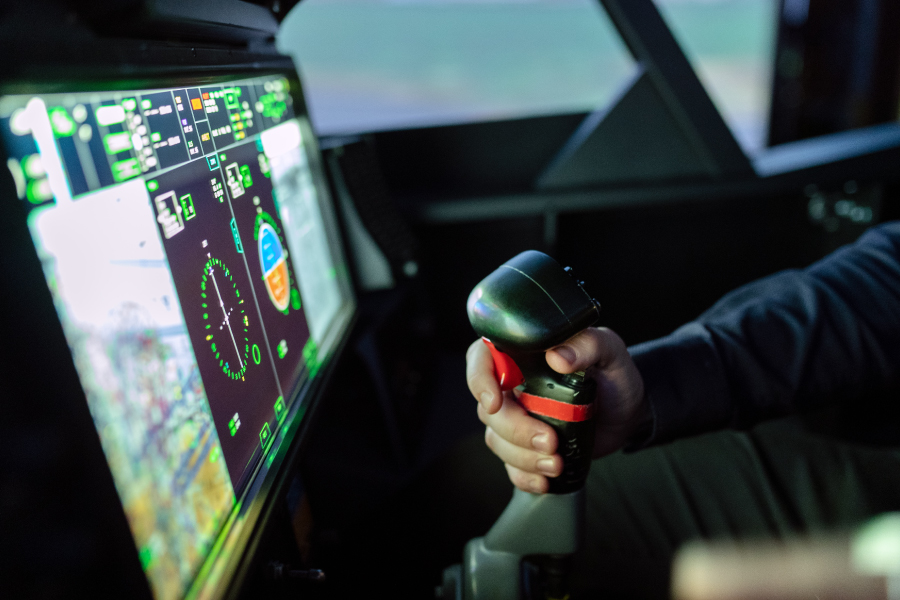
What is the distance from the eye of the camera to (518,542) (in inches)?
24.4

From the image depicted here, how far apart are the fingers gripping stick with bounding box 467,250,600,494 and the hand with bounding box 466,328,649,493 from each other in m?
0.01

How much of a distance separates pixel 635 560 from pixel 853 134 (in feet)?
4.13

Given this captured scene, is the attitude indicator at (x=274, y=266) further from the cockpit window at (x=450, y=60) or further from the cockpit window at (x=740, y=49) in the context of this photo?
the cockpit window at (x=740, y=49)

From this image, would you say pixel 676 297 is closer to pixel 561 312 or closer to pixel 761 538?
pixel 761 538

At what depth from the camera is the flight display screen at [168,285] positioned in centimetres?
32

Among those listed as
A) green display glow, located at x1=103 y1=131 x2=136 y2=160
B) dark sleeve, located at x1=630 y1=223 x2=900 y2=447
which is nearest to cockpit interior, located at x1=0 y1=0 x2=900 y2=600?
green display glow, located at x1=103 y1=131 x2=136 y2=160

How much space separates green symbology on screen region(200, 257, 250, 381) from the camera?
455mm

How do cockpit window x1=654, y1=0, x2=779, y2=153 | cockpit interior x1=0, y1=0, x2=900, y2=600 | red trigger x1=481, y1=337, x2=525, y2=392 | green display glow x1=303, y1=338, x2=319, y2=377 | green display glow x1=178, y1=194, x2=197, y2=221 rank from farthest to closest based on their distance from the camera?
1. cockpit window x1=654, y1=0, x2=779, y2=153
2. green display glow x1=303, y1=338, x2=319, y2=377
3. red trigger x1=481, y1=337, x2=525, y2=392
4. green display glow x1=178, y1=194, x2=197, y2=221
5. cockpit interior x1=0, y1=0, x2=900, y2=600

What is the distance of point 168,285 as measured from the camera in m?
0.41

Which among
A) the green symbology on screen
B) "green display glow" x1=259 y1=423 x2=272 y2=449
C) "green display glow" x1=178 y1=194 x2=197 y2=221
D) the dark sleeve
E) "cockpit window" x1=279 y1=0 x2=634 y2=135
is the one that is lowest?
the dark sleeve

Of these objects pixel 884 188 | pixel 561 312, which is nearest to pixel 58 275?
pixel 561 312

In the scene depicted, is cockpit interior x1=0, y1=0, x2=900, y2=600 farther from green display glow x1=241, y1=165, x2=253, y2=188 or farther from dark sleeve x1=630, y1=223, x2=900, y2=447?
dark sleeve x1=630, y1=223, x2=900, y2=447

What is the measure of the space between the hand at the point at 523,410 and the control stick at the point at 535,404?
0.04 feet

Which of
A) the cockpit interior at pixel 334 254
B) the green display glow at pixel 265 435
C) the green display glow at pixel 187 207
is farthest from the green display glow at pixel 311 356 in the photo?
the green display glow at pixel 187 207
